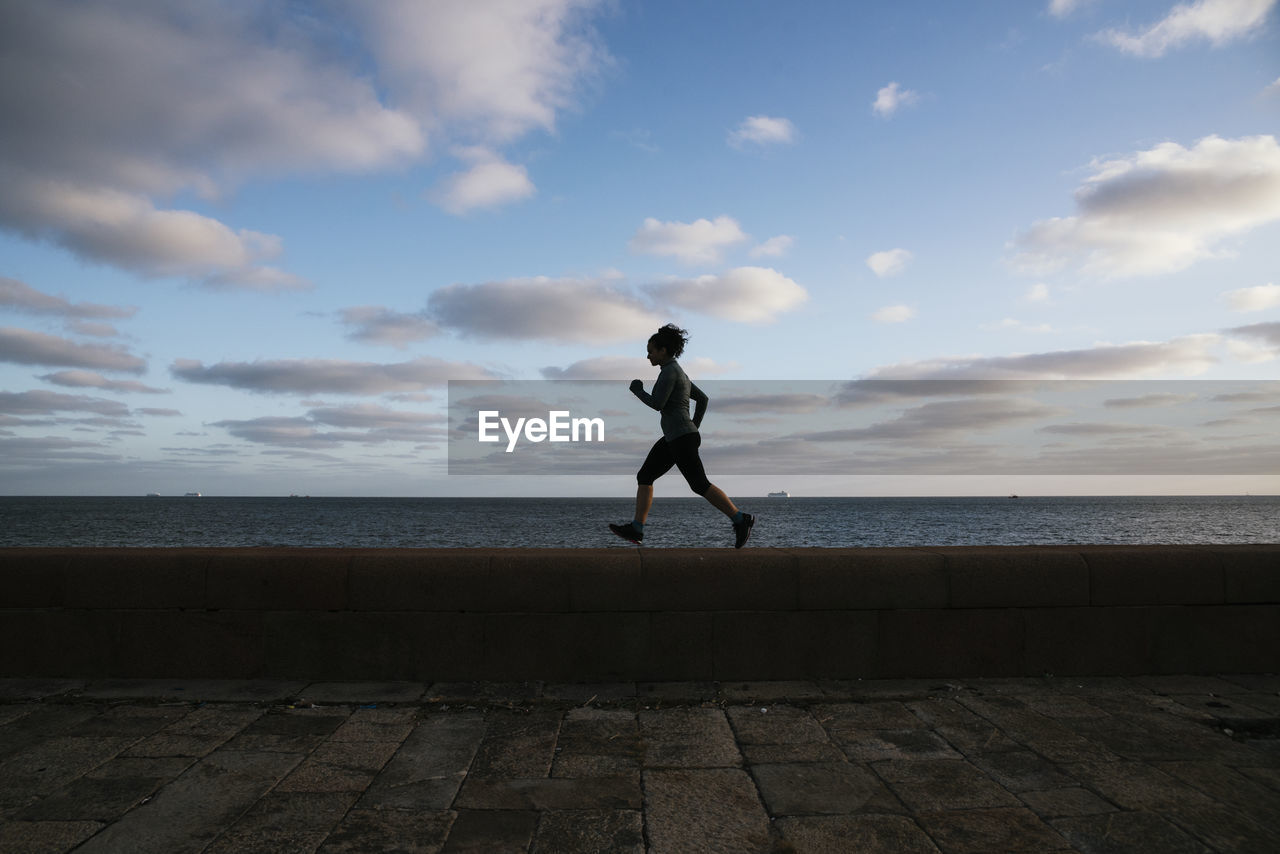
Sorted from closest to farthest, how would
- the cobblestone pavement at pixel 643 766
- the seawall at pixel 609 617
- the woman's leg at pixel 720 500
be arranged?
the cobblestone pavement at pixel 643 766 → the seawall at pixel 609 617 → the woman's leg at pixel 720 500

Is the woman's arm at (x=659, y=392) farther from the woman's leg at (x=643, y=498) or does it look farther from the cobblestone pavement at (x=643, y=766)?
the cobblestone pavement at (x=643, y=766)

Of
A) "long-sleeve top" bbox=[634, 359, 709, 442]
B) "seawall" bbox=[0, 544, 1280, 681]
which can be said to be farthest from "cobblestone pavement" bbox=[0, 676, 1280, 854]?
"long-sleeve top" bbox=[634, 359, 709, 442]

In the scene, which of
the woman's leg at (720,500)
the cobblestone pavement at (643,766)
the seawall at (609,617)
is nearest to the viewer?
the cobblestone pavement at (643,766)

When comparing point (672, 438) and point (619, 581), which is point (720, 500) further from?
point (619, 581)

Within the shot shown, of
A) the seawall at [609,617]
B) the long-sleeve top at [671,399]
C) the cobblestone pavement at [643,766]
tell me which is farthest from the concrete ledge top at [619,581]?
the long-sleeve top at [671,399]

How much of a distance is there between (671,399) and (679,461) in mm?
470

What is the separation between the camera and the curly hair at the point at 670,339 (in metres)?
5.57

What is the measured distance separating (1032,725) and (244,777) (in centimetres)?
389

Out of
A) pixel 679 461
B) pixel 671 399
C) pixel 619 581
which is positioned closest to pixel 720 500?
pixel 679 461

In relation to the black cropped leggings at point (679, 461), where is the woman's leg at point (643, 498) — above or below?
below

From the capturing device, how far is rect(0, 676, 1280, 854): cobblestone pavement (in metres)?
2.71

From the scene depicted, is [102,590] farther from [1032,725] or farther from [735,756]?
[1032,725]

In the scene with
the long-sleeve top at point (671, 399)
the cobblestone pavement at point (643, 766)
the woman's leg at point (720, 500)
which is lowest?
the cobblestone pavement at point (643, 766)

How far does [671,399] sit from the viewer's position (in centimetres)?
549
